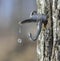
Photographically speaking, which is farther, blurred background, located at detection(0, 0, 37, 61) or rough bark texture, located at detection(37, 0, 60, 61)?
blurred background, located at detection(0, 0, 37, 61)

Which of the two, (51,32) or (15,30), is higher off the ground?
(51,32)

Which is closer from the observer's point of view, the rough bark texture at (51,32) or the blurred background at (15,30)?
the rough bark texture at (51,32)

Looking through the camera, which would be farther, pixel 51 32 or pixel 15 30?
pixel 15 30

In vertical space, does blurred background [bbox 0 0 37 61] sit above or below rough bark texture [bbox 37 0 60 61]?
below

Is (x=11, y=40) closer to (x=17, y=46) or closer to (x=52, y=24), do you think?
(x=17, y=46)
